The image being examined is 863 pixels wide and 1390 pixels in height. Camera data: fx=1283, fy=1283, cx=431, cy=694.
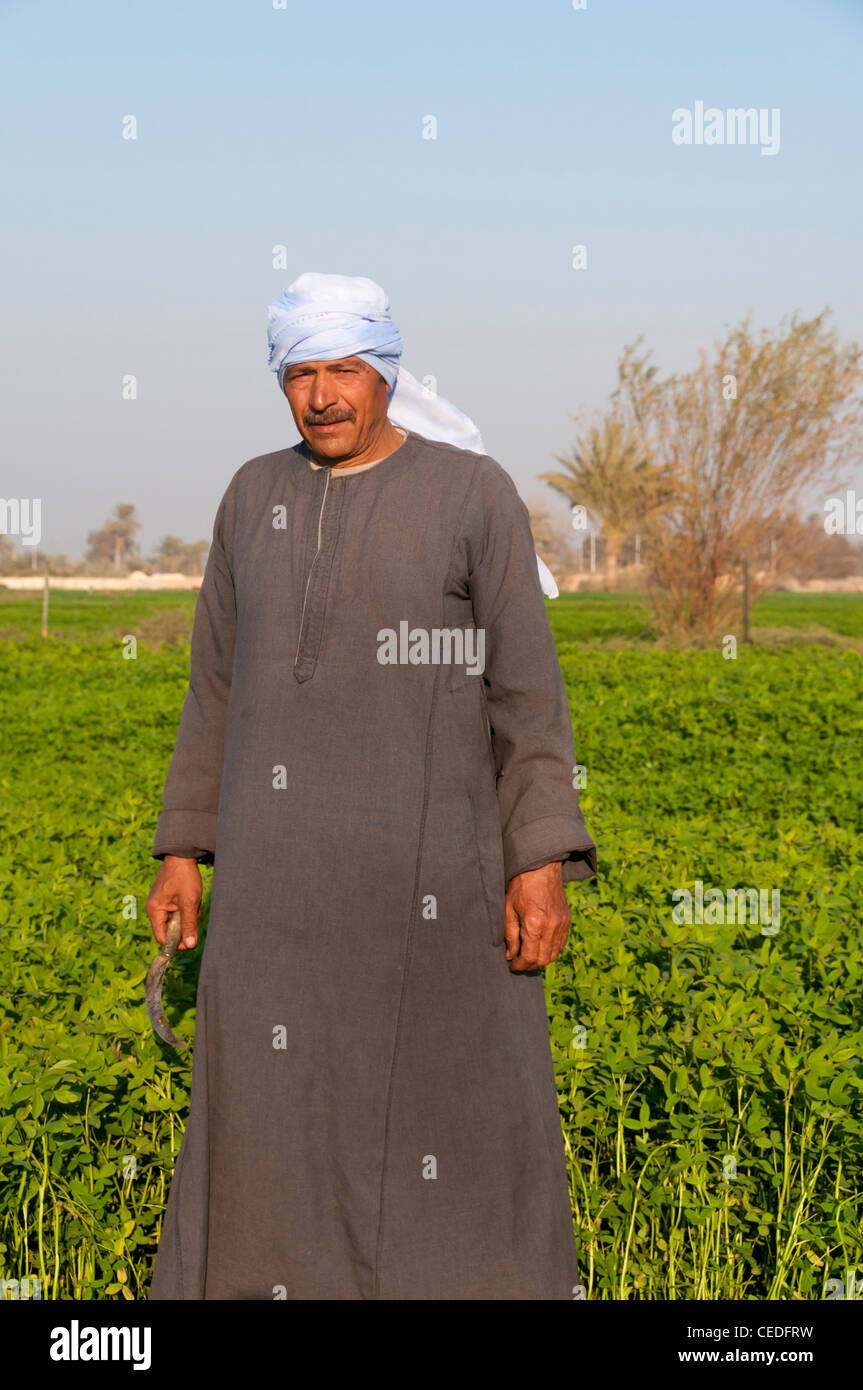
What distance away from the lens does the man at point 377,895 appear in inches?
82.4

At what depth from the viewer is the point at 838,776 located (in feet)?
27.4

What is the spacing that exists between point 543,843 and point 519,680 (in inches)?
10.9

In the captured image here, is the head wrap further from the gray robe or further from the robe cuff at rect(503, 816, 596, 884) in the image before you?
the robe cuff at rect(503, 816, 596, 884)

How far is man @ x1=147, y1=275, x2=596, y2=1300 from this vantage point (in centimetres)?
209

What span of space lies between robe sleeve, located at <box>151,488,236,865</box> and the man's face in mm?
273

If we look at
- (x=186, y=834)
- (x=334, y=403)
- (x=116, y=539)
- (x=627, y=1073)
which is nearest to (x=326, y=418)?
(x=334, y=403)

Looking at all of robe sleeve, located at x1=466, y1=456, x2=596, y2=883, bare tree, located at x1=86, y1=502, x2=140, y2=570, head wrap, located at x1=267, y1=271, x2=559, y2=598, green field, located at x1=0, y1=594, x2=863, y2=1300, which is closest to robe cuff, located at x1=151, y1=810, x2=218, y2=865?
robe sleeve, located at x1=466, y1=456, x2=596, y2=883

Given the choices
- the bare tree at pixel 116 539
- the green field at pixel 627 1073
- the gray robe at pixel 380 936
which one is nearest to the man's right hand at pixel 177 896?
the gray robe at pixel 380 936

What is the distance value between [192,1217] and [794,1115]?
1.44 m

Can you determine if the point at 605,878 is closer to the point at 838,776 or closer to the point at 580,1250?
the point at 580,1250

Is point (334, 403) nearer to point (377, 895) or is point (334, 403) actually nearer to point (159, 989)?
point (377, 895)

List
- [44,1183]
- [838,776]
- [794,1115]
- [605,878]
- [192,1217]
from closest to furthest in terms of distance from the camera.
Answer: [192,1217], [44,1183], [794,1115], [605,878], [838,776]

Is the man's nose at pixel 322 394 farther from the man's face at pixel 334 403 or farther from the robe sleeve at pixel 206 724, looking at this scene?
the robe sleeve at pixel 206 724
